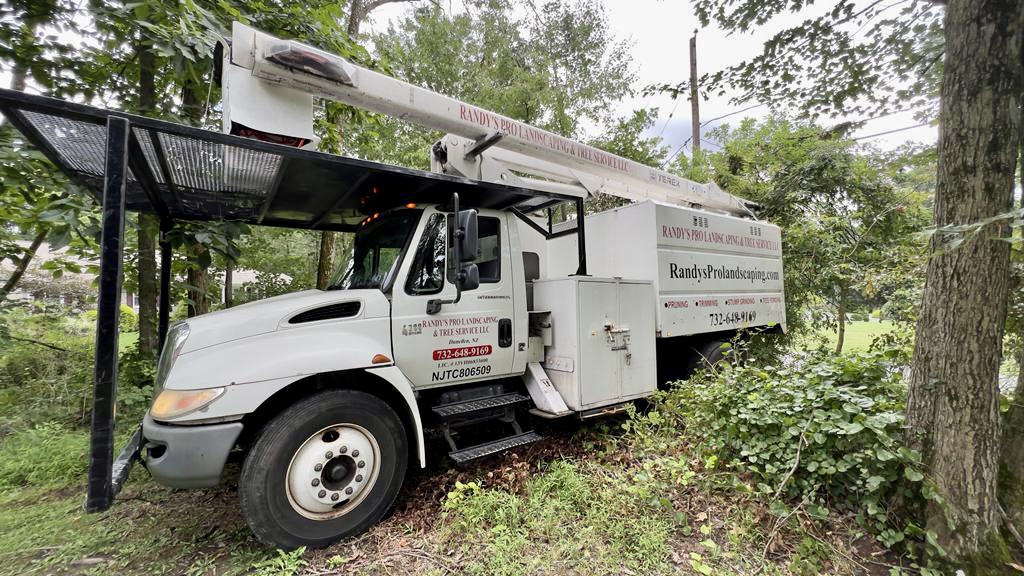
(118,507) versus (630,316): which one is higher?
(630,316)

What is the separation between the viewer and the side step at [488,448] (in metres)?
3.12

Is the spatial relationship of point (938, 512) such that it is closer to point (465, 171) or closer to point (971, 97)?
point (971, 97)

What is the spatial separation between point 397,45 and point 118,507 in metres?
12.1

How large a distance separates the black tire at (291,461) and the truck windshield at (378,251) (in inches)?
36.7

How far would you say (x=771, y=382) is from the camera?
3.29 metres

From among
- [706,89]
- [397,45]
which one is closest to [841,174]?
[706,89]

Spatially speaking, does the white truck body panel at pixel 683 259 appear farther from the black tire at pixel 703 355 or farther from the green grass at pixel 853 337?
the green grass at pixel 853 337

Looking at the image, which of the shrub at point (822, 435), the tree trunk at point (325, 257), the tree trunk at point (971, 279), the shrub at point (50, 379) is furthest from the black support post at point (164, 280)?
the tree trunk at point (971, 279)

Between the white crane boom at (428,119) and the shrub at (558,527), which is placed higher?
the white crane boom at (428,119)

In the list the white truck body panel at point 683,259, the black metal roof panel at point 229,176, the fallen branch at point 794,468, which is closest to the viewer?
the black metal roof panel at point 229,176

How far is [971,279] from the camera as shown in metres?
2.23

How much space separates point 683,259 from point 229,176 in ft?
15.1

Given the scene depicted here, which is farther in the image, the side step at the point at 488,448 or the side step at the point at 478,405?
the side step at the point at 478,405

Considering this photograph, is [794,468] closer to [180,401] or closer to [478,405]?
[478,405]
